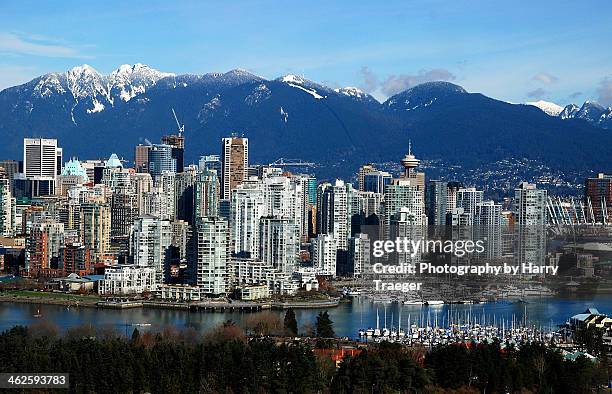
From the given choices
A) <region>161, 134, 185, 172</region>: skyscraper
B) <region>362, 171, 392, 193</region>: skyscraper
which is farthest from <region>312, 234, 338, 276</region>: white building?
<region>161, 134, 185, 172</region>: skyscraper

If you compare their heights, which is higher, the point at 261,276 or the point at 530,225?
the point at 530,225

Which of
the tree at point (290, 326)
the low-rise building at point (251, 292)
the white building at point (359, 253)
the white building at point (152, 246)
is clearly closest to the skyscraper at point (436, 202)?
the white building at point (359, 253)

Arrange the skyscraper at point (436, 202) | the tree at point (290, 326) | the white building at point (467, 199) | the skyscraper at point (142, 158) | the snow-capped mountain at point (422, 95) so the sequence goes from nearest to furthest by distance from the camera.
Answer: the tree at point (290, 326) < the skyscraper at point (436, 202) < the white building at point (467, 199) < the skyscraper at point (142, 158) < the snow-capped mountain at point (422, 95)

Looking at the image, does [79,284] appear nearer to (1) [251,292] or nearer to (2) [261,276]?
(2) [261,276]

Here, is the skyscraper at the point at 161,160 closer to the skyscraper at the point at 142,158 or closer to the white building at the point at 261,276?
the skyscraper at the point at 142,158

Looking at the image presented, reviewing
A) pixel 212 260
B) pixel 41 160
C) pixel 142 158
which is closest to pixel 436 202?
pixel 212 260

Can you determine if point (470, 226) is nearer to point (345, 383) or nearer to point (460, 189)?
point (460, 189)
